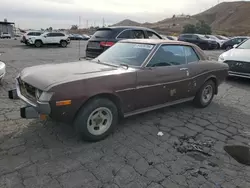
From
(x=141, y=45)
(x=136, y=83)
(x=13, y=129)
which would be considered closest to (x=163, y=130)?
(x=136, y=83)

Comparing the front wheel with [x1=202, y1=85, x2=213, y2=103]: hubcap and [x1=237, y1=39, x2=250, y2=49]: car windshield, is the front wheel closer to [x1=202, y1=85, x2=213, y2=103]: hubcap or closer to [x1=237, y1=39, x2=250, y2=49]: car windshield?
[x1=237, y1=39, x2=250, y2=49]: car windshield

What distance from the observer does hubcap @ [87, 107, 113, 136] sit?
3.56 meters

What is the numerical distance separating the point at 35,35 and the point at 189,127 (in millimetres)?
22007

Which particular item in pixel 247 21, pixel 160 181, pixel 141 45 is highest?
pixel 247 21

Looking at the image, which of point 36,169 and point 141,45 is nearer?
point 36,169

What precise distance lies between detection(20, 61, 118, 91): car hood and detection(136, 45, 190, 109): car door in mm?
589

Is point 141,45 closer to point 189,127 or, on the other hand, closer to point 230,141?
point 189,127

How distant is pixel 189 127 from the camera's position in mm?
4441

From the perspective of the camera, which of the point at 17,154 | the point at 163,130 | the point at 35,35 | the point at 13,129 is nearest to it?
the point at 17,154

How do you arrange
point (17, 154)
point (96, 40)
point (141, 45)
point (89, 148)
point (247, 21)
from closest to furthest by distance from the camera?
point (17, 154) → point (89, 148) → point (141, 45) → point (96, 40) → point (247, 21)

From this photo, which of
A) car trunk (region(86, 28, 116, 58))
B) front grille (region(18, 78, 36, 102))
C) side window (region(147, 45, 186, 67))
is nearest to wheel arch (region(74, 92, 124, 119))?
front grille (region(18, 78, 36, 102))

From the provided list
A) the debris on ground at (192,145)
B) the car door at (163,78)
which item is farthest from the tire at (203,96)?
the debris on ground at (192,145)

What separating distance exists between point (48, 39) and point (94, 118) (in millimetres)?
21397

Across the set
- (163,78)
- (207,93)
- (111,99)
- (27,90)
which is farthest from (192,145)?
(27,90)
